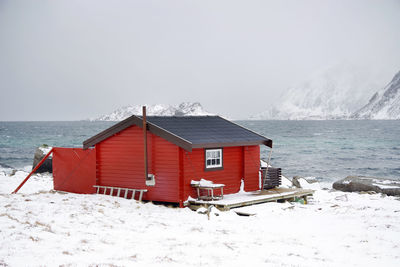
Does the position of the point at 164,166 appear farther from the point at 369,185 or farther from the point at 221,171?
the point at 369,185

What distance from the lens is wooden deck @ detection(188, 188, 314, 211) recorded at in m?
15.2

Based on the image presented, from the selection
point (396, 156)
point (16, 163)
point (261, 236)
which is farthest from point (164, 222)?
point (396, 156)

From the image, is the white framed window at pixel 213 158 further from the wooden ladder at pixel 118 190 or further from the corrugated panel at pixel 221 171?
the wooden ladder at pixel 118 190

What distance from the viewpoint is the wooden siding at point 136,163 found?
52.0 ft

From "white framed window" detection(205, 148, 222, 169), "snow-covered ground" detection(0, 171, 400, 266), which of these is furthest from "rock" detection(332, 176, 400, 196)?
"white framed window" detection(205, 148, 222, 169)

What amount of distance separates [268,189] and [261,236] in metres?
7.39

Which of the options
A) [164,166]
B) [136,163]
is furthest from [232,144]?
[136,163]

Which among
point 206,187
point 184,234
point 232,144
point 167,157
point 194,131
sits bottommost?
point 184,234

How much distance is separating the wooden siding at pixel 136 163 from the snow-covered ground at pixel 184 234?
2.75ft

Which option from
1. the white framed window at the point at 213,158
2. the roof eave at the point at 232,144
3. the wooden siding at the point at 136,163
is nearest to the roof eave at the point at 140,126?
the wooden siding at the point at 136,163

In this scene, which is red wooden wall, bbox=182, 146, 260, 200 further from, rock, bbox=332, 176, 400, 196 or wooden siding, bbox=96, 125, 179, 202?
rock, bbox=332, 176, 400, 196

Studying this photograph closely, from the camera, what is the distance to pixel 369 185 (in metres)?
23.1

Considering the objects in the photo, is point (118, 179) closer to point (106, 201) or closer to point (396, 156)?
point (106, 201)

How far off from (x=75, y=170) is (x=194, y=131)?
6.09 m
